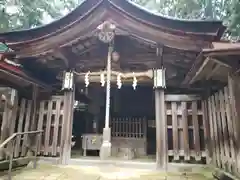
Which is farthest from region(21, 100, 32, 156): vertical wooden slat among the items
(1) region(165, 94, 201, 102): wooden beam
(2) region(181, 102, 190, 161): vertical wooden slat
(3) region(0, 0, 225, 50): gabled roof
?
(2) region(181, 102, 190, 161): vertical wooden slat

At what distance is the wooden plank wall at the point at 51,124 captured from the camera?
682cm

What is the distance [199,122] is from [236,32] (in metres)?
6.12

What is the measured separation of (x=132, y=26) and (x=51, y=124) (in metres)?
4.17

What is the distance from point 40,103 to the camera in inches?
283

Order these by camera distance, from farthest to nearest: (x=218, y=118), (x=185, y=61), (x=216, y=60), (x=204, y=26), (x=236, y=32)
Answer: (x=236, y=32) → (x=185, y=61) → (x=204, y=26) → (x=218, y=118) → (x=216, y=60)

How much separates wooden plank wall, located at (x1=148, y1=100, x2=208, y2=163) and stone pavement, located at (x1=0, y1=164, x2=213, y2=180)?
22.7 inches

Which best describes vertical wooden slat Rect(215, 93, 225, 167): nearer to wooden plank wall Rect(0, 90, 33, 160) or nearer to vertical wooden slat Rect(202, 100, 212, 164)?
vertical wooden slat Rect(202, 100, 212, 164)

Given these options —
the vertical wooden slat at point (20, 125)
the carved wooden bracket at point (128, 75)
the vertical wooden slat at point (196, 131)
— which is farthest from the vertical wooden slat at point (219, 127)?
the vertical wooden slat at point (20, 125)

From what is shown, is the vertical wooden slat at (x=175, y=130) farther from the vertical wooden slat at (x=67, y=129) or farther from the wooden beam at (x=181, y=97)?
the vertical wooden slat at (x=67, y=129)

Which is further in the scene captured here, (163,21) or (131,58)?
(131,58)

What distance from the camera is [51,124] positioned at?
7.04 m

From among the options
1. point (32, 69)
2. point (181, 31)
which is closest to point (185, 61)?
point (181, 31)

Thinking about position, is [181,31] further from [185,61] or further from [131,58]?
[131,58]

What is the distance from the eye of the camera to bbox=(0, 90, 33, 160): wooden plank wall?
6.08 metres
